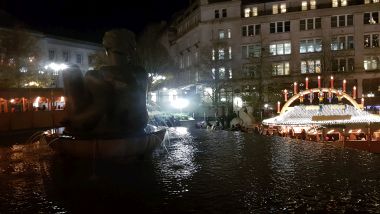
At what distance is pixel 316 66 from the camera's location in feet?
207

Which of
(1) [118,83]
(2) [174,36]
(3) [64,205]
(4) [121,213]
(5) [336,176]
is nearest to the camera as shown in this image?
(4) [121,213]

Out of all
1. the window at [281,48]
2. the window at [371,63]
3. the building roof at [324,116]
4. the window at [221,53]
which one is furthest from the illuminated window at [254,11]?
the building roof at [324,116]

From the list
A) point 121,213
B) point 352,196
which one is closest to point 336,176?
point 352,196

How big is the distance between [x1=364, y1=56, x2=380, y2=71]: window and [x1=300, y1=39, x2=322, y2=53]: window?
6.47m

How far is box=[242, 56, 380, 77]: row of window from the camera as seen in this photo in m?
62.2

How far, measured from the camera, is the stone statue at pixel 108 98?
10.1m

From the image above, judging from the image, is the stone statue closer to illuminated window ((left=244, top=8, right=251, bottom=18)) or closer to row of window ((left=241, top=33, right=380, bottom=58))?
row of window ((left=241, top=33, right=380, bottom=58))

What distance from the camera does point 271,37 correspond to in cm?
6500

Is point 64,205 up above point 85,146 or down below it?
below

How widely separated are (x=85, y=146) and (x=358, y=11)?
59824 millimetres

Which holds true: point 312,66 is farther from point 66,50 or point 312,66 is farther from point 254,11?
point 66,50

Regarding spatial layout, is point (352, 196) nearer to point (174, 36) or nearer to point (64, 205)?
point (64, 205)

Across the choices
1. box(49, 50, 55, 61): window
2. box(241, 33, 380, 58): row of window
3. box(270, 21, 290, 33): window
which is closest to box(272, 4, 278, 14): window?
box(270, 21, 290, 33): window

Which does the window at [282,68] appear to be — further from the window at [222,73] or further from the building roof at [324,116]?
the building roof at [324,116]
